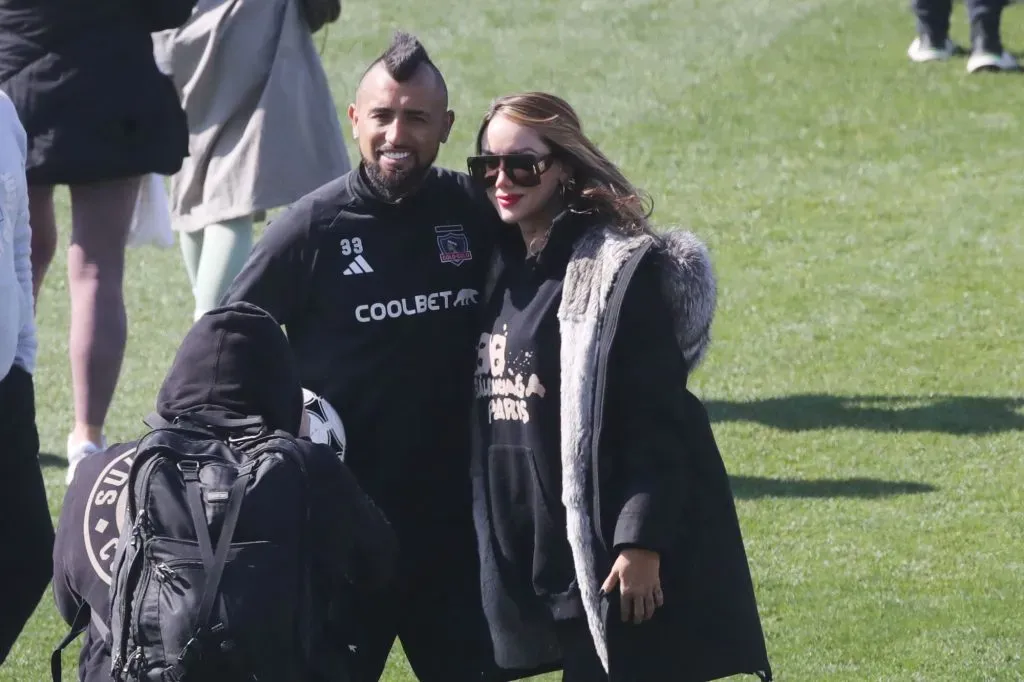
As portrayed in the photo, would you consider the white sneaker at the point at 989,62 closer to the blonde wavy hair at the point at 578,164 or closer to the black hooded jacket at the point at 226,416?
the blonde wavy hair at the point at 578,164

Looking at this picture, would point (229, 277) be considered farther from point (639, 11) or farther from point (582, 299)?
point (639, 11)

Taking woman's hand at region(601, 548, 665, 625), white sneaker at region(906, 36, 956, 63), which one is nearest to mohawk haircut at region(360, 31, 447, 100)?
woman's hand at region(601, 548, 665, 625)

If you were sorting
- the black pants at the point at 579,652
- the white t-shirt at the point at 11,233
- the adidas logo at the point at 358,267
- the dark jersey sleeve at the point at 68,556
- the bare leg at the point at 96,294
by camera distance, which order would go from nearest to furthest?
1. the dark jersey sleeve at the point at 68,556
2. the black pants at the point at 579,652
3. the white t-shirt at the point at 11,233
4. the adidas logo at the point at 358,267
5. the bare leg at the point at 96,294

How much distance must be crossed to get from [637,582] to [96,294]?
2964 mm

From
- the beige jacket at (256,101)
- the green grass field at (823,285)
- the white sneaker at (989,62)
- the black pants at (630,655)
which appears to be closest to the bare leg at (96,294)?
the green grass field at (823,285)

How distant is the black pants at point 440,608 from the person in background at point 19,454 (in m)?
0.71

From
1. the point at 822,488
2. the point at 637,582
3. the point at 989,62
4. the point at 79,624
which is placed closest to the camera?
the point at 79,624

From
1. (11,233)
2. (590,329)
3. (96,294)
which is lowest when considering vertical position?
(96,294)

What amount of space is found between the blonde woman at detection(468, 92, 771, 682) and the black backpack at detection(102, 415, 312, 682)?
642mm

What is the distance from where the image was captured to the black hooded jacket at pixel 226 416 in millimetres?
2979

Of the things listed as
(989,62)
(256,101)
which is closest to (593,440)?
(256,101)

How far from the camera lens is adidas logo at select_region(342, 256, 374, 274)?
3680 millimetres

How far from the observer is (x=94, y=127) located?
556 cm

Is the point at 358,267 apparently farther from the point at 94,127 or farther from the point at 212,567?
the point at 94,127
